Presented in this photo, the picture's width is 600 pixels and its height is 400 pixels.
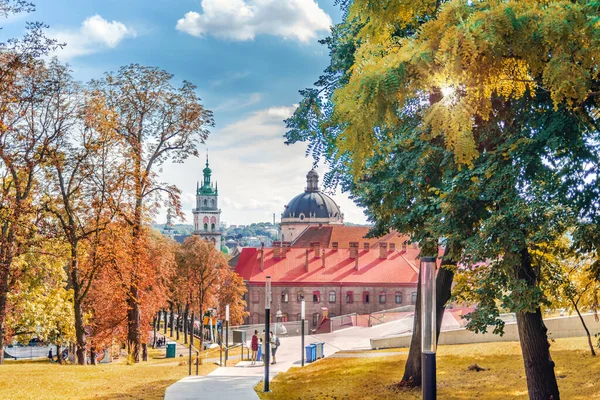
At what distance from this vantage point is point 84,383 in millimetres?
15359

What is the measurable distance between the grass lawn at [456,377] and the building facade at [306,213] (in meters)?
117

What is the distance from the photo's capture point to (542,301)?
9938 mm

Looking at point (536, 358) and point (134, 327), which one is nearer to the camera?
point (536, 358)

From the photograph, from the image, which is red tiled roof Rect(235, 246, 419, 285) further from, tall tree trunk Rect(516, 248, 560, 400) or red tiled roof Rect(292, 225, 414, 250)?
tall tree trunk Rect(516, 248, 560, 400)

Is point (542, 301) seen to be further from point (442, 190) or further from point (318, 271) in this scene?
point (318, 271)

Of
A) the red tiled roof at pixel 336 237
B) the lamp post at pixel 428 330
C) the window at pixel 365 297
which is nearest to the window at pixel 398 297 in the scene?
the window at pixel 365 297

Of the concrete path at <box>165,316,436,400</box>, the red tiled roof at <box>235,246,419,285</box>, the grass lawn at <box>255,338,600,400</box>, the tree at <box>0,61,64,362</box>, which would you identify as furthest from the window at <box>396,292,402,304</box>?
the tree at <box>0,61,64,362</box>

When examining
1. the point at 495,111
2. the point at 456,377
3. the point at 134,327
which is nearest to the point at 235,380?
the point at 456,377

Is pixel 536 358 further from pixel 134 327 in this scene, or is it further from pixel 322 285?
pixel 322 285

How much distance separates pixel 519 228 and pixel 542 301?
4.76 ft

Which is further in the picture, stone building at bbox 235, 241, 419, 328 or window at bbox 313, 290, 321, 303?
window at bbox 313, 290, 321, 303

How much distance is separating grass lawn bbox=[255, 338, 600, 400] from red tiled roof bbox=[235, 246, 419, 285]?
44.6m

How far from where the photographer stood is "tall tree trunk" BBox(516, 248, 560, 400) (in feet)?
37.5

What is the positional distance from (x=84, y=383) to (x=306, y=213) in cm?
12622
